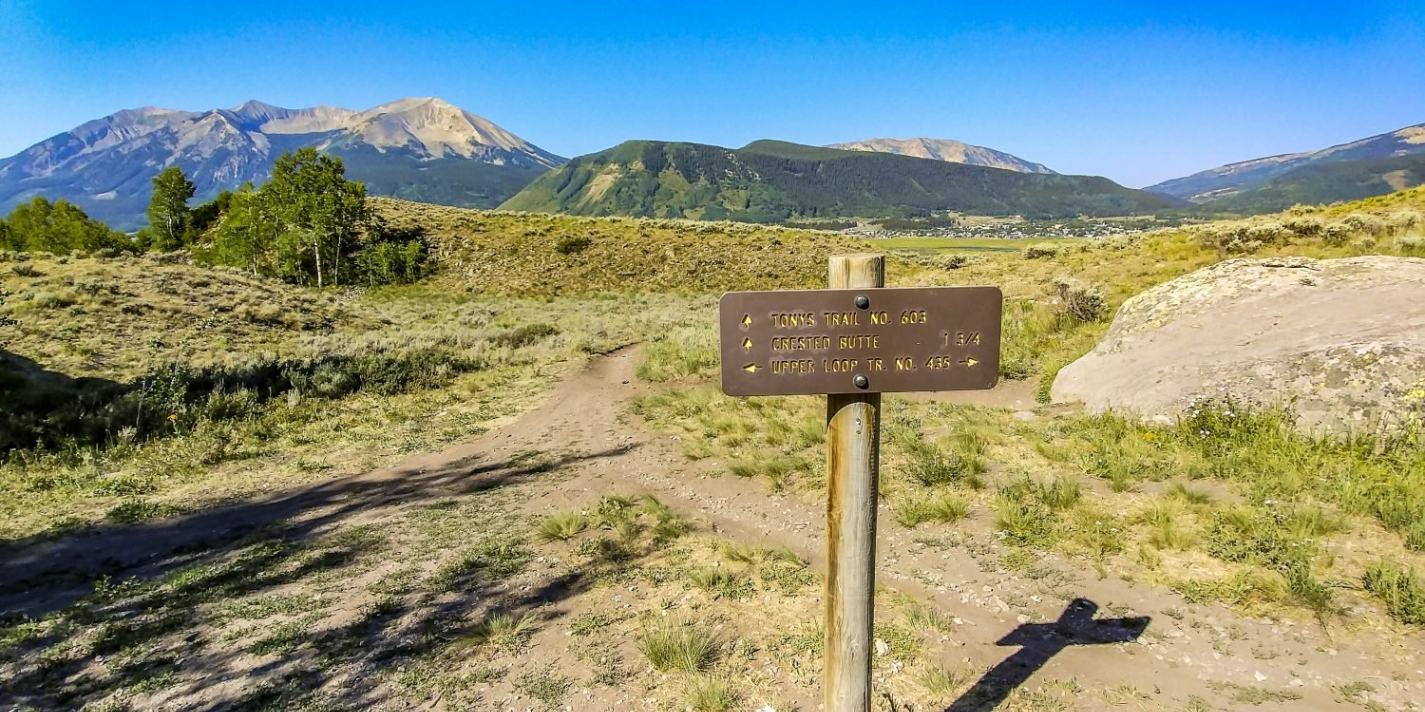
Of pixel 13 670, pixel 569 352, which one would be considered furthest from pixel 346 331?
pixel 13 670

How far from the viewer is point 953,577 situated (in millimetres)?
5734

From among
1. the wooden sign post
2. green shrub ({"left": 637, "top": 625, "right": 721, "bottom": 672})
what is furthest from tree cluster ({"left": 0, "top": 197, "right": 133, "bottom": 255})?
the wooden sign post

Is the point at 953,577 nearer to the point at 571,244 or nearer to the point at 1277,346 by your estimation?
the point at 1277,346

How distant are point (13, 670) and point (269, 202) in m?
42.4

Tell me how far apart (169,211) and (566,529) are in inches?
2169

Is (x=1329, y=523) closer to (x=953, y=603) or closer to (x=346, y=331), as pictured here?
(x=953, y=603)

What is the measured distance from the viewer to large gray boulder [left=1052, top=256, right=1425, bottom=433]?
717 cm

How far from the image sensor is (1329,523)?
5.57 metres

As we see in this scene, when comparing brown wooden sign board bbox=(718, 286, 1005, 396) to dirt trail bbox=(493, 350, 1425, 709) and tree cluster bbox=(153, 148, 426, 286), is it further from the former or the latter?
tree cluster bbox=(153, 148, 426, 286)

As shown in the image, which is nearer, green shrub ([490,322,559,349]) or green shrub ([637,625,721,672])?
green shrub ([637,625,721,672])

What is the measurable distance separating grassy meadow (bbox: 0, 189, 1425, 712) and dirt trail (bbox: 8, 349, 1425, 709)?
0.13 meters

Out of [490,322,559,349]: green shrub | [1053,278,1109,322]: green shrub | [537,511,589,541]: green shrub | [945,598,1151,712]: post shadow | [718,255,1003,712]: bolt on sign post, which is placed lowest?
[945,598,1151,712]: post shadow

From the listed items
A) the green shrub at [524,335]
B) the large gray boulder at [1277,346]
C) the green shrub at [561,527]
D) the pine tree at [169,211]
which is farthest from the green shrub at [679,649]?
the pine tree at [169,211]

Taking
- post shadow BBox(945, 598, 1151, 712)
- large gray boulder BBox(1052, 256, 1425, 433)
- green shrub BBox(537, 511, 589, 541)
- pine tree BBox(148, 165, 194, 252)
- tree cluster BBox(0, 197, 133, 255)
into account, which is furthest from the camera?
pine tree BBox(148, 165, 194, 252)
